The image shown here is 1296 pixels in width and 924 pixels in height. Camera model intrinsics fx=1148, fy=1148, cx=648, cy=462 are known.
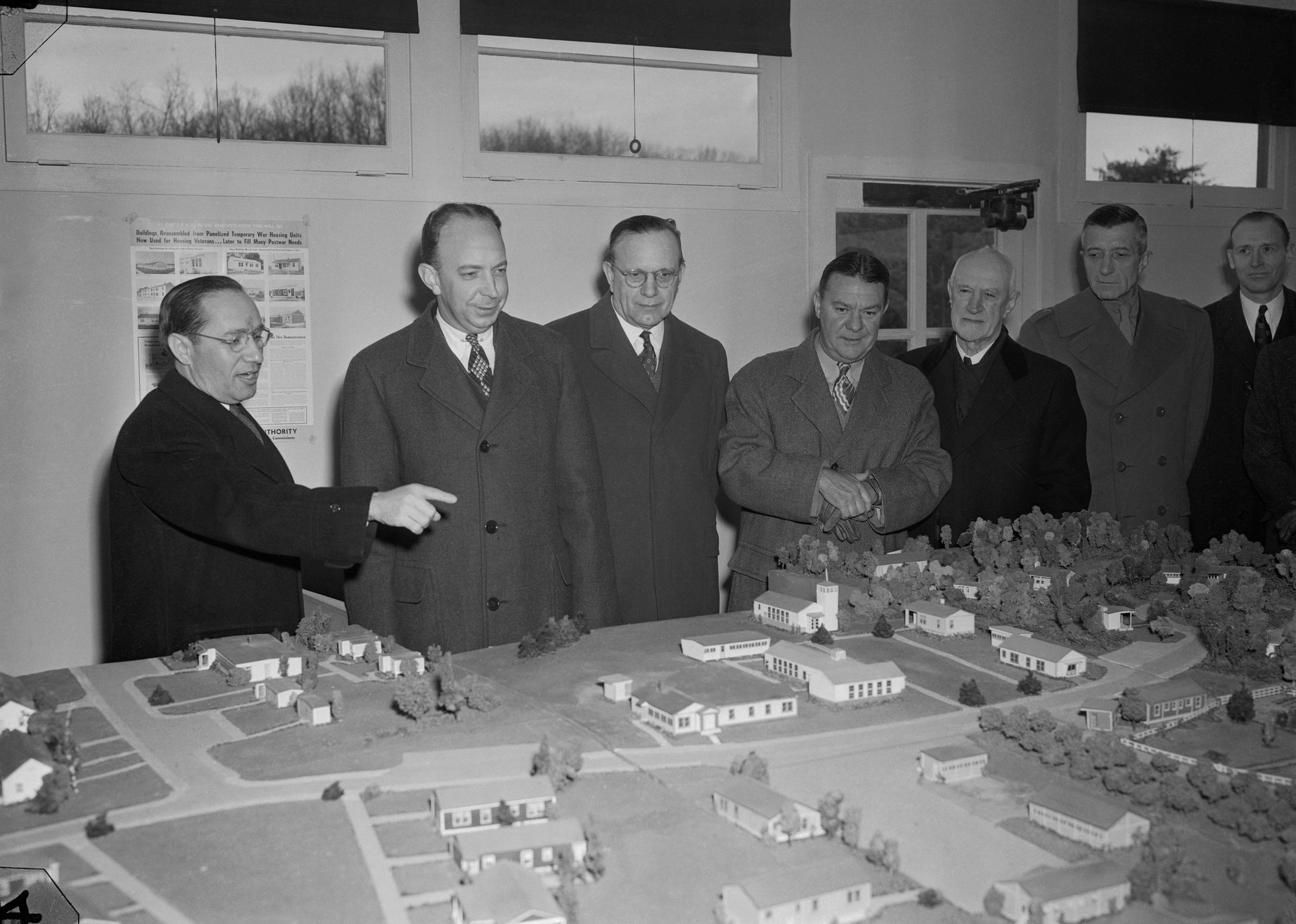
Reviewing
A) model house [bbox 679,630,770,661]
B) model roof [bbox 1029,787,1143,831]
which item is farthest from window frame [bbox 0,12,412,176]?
model roof [bbox 1029,787,1143,831]

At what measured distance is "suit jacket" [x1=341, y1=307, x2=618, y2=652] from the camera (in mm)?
3484

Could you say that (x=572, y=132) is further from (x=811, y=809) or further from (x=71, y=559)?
(x=811, y=809)

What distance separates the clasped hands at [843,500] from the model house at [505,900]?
221 centimetres

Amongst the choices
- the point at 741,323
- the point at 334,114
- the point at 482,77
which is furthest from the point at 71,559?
the point at 741,323

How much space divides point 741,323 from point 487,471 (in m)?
2.87

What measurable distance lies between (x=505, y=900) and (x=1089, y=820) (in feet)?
3.21

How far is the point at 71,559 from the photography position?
16.3 ft

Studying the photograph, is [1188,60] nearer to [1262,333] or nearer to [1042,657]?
[1262,333]

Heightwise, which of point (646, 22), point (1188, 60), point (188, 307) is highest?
point (1188, 60)

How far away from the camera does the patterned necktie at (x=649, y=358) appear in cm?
427

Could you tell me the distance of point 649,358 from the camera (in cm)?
428

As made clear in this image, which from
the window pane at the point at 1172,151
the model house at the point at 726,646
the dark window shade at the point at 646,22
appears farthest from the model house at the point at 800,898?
the window pane at the point at 1172,151

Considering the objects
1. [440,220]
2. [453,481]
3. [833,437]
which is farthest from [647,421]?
[440,220]

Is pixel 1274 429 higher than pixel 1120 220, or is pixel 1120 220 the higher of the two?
pixel 1120 220
